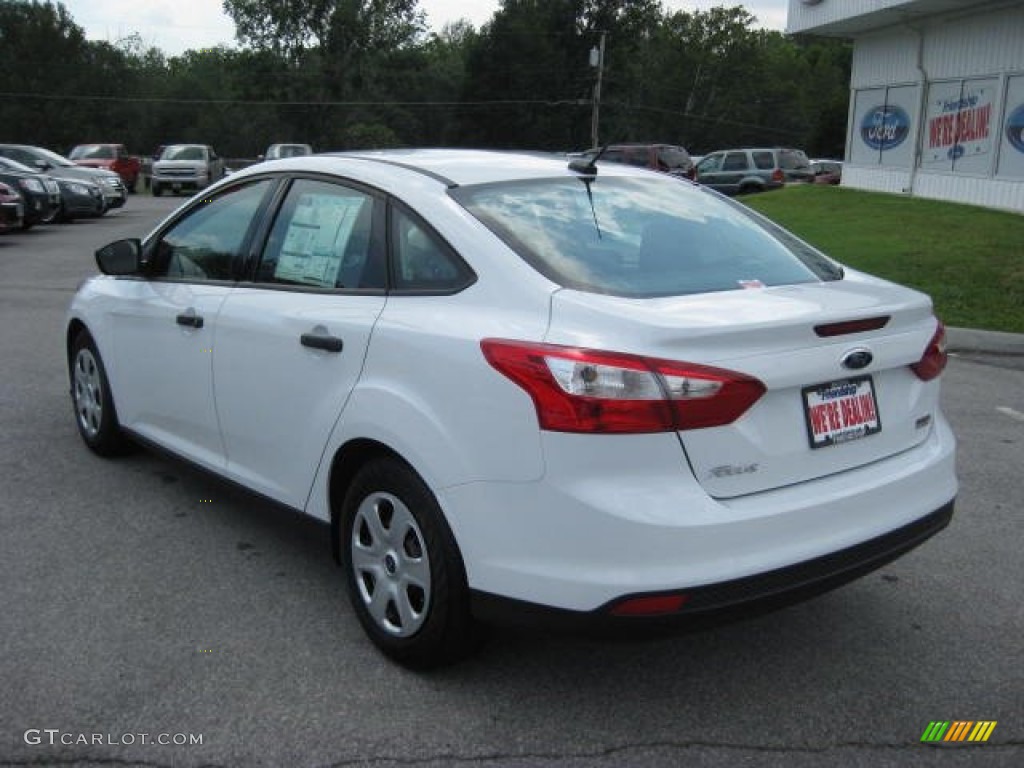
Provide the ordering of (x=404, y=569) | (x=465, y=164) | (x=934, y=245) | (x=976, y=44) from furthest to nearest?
(x=976, y=44) < (x=934, y=245) < (x=465, y=164) < (x=404, y=569)

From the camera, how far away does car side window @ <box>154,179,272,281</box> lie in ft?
13.9

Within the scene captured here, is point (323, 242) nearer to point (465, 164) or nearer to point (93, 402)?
point (465, 164)

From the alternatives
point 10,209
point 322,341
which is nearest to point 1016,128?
point 10,209

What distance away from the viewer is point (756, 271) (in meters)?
3.50

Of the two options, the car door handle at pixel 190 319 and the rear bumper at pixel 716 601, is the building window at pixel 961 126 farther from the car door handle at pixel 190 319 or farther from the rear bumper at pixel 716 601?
the rear bumper at pixel 716 601

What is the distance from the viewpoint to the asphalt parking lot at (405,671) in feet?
9.45

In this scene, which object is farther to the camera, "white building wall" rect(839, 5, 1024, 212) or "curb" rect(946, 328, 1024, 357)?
"white building wall" rect(839, 5, 1024, 212)

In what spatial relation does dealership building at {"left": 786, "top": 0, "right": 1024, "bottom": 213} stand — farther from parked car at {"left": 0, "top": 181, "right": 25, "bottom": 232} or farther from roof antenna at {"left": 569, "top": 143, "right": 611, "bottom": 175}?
roof antenna at {"left": 569, "top": 143, "right": 611, "bottom": 175}

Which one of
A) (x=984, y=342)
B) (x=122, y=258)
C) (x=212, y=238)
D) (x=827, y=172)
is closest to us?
(x=212, y=238)

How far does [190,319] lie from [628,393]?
2309 millimetres

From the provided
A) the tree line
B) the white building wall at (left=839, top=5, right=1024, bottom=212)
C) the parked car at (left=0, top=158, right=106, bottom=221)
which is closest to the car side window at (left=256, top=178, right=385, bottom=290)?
the white building wall at (left=839, top=5, right=1024, bottom=212)

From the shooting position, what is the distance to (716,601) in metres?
2.74

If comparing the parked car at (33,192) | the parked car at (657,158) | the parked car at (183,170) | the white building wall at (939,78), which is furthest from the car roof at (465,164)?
the parked car at (183,170)

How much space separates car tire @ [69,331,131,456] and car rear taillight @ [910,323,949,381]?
379cm
